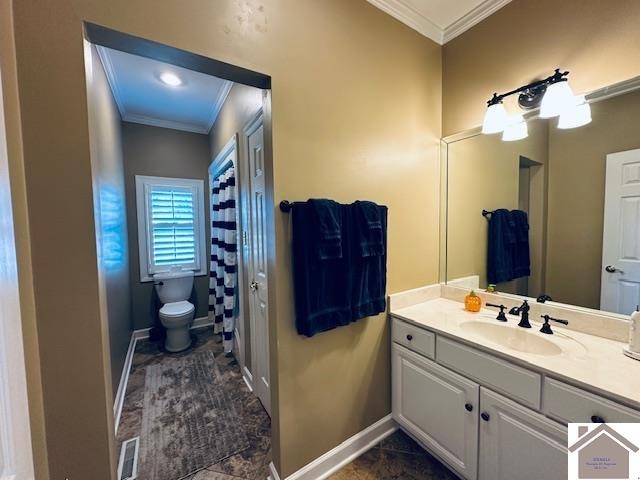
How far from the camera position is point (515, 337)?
1446 millimetres

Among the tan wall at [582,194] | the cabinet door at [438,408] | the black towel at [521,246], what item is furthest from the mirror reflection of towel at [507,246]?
the cabinet door at [438,408]

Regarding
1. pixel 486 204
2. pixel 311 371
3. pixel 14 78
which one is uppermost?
pixel 14 78


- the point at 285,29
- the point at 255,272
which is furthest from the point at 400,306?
the point at 285,29

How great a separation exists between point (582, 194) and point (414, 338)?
1.20 metres

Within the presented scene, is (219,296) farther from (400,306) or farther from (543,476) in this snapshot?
(543,476)

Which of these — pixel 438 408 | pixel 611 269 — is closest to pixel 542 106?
pixel 611 269

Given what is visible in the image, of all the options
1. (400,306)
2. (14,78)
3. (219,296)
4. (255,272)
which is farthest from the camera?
(219,296)

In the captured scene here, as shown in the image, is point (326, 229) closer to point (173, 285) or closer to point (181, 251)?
point (173, 285)

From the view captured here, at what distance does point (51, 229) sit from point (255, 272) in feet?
4.15

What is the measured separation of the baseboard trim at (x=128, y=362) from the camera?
76.8 inches

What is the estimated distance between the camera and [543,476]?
104 cm

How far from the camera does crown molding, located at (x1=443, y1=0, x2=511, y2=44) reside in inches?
62.9

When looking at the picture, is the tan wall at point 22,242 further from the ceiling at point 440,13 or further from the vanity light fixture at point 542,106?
the vanity light fixture at point 542,106

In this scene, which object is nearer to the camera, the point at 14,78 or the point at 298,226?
the point at 14,78
